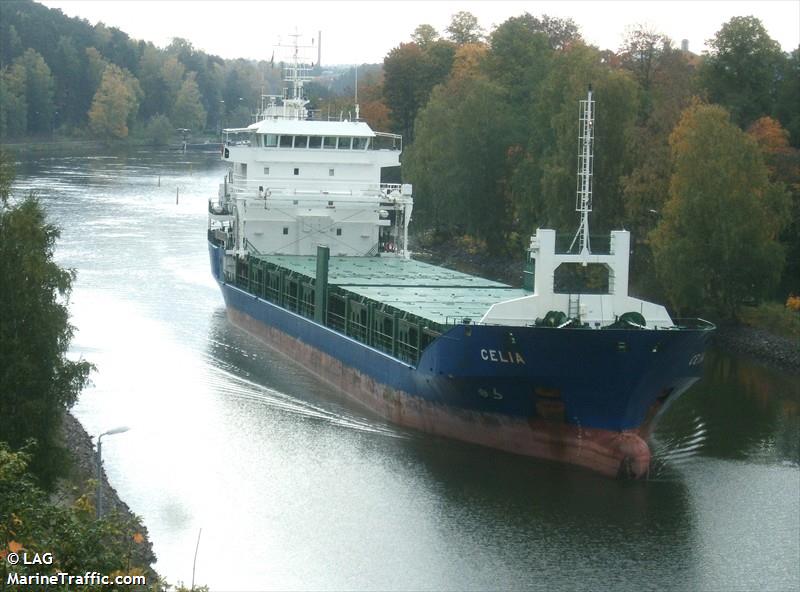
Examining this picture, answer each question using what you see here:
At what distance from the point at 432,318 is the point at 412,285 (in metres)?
5.78

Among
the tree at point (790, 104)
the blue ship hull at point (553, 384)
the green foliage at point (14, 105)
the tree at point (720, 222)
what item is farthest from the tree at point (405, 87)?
the blue ship hull at point (553, 384)

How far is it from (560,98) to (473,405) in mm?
26555

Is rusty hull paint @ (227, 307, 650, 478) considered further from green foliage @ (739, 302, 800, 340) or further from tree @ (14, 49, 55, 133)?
tree @ (14, 49, 55, 133)

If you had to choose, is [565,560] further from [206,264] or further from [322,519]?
[206,264]

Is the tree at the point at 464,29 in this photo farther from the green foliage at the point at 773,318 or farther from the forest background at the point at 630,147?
the green foliage at the point at 773,318

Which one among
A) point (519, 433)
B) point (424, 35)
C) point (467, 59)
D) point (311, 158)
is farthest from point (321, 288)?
point (424, 35)

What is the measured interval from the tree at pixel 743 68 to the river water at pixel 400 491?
54.8 feet

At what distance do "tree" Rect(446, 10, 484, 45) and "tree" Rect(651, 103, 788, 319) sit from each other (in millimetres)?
50014

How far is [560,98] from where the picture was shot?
48219 millimetres

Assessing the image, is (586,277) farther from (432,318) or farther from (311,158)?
(432,318)

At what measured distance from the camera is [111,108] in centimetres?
12138

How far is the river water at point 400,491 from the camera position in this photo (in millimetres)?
18578

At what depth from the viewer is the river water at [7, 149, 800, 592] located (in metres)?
18.6

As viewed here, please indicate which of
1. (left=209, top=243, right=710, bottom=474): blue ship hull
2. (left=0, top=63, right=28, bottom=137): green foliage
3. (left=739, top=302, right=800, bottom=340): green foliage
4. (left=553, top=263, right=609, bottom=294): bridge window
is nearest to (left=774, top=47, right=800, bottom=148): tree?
(left=739, top=302, right=800, bottom=340): green foliage
